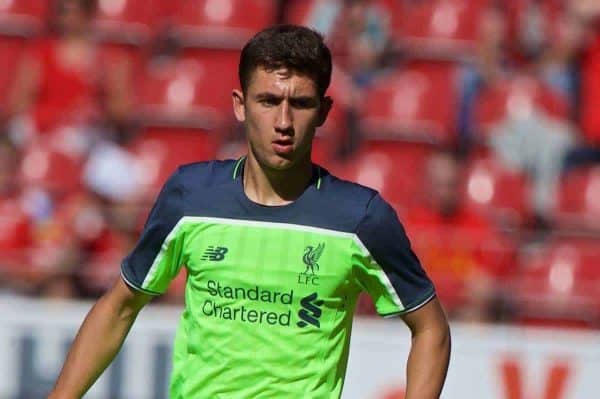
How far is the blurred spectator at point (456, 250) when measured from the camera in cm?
743

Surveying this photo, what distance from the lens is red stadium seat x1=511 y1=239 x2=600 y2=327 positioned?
7559 millimetres

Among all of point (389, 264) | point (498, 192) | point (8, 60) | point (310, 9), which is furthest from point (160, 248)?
point (8, 60)

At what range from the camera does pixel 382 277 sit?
3707 millimetres

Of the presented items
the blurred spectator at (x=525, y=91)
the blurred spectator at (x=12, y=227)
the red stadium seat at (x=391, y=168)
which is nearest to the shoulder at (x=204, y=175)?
the blurred spectator at (x=12, y=227)

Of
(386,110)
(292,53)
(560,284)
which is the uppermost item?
(292,53)

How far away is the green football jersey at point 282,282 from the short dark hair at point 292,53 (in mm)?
350

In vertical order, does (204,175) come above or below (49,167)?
above

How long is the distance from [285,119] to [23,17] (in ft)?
22.2

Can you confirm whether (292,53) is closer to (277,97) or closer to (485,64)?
(277,97)

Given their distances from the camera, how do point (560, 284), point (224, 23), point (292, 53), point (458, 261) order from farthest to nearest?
point (224, 23) → point (560, 284) → point (458, 261) → point (292, 53)

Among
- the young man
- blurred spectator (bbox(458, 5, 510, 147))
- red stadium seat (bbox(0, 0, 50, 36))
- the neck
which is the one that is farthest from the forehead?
red stadium seat (bbox(0, 0, 50, 36))

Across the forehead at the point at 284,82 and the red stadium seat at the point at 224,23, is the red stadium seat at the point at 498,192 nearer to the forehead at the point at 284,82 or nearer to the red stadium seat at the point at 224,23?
the red stadium seat at the point at 224,23

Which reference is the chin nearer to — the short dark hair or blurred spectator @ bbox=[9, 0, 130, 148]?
the short dark hair

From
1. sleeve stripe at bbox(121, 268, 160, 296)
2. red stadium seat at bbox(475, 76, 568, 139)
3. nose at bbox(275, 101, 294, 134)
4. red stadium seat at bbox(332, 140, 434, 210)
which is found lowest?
red stadium seat at bbox(332, 140, 434, 210)
